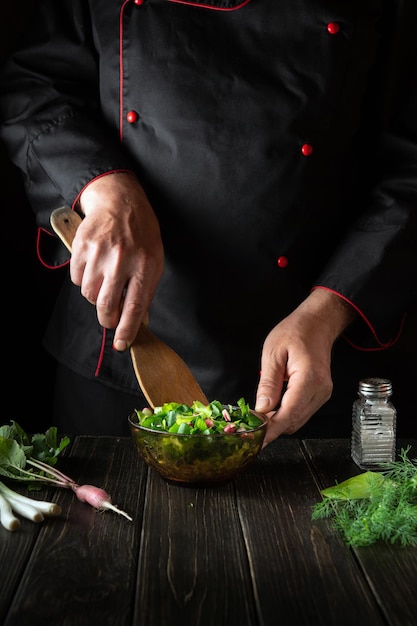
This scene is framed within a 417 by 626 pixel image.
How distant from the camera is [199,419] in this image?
1.17 metres

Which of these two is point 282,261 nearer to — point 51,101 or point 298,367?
point 298,367

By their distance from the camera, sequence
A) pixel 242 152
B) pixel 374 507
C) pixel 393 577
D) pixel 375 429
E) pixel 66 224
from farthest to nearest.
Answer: pixel 242 152 < pixel 66 224 < pixel 375 429 < pixel 374 507 < pixel 393 577

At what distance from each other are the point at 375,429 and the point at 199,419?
0.31 metres

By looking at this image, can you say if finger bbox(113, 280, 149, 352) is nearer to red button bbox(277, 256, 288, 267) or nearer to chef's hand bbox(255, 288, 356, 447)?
chef's hand bbox(255, 288, 356, 447)

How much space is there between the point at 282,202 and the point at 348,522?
722 millimetres

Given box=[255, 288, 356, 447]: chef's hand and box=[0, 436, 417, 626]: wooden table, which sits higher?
box=[0, 436, 417, 626]: wooden table

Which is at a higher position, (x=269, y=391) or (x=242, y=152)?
(x=242, y=152)

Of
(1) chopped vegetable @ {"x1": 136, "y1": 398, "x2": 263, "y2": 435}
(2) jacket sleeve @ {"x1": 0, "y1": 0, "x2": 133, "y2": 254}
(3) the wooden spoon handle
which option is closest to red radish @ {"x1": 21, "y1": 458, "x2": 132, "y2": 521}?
(1) chopped vegetable @ {"x1": 136, "y1": 398, "x2": 263, "y2": 435}

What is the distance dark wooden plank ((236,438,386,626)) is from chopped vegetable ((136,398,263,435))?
10 centimetres

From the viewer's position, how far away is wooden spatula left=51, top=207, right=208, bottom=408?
1360mm

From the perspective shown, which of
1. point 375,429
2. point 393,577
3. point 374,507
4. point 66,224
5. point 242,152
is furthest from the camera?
point 242,152

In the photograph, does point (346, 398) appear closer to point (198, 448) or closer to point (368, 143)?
point (368, 143)

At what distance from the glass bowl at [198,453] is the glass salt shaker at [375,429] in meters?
0.20

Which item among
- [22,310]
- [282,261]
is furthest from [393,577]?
[22,310]
